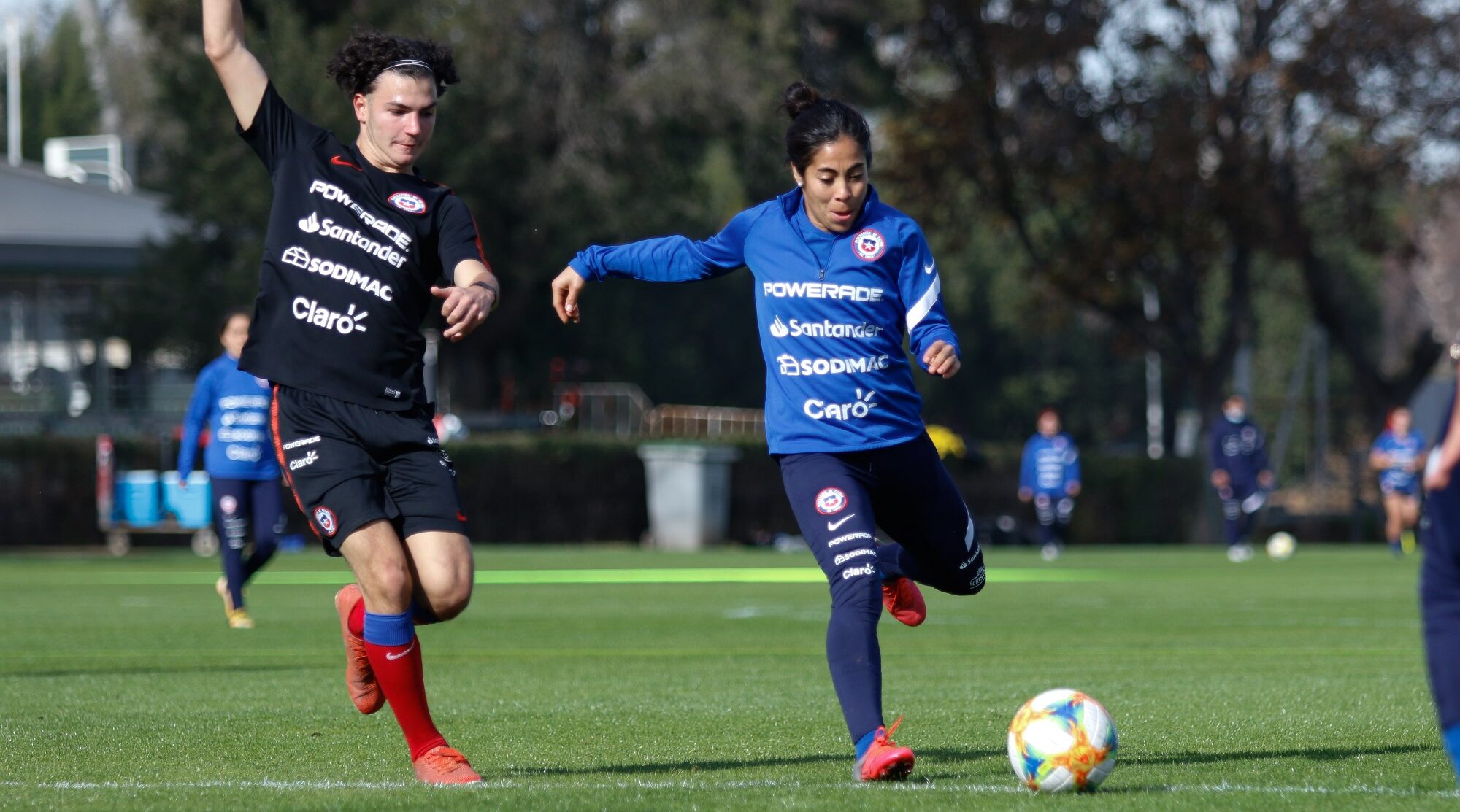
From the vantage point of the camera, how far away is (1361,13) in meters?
32.8

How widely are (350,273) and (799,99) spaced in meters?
1.58

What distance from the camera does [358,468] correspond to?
5.46 metres

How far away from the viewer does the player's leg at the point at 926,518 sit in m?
5.98

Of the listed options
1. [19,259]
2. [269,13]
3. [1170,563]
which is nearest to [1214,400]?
[1170,563]

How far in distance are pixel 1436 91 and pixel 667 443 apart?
15389 mm

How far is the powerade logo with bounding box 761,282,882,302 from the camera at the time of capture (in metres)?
5.88

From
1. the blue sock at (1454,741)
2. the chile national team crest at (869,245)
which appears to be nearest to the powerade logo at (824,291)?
the chile national team crest at (869,245)

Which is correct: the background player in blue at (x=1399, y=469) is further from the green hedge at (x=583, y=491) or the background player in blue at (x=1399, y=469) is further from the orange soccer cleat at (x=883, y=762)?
the orange soccer cleat at (x=883, y=762)

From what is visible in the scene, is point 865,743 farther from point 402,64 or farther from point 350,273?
point 402,64

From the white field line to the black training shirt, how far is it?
113 centimetres

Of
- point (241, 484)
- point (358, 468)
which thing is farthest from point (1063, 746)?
point (241, 484)

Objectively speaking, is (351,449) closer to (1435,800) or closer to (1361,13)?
(1435,800)

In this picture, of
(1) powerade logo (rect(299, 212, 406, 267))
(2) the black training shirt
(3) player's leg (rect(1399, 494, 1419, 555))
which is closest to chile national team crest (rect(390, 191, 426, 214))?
(2) the black training shirt

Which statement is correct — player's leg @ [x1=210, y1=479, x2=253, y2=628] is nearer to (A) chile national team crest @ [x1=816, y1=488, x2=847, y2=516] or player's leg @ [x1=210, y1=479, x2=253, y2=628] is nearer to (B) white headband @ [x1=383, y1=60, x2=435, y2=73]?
(B) white headband @ [x1=383, y1=60, x2=435, y2=73]
